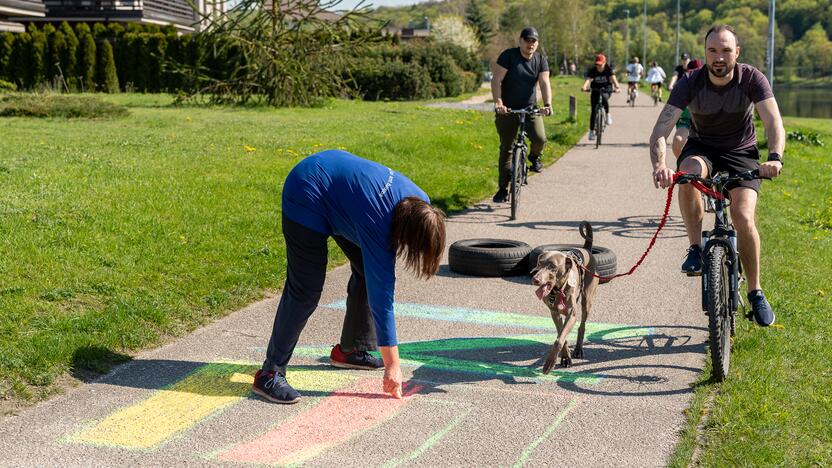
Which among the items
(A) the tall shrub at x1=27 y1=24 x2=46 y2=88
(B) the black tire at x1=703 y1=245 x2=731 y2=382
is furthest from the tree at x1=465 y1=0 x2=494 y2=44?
(B) the black tire at x1=703 y1=245 x2=731 y2=382

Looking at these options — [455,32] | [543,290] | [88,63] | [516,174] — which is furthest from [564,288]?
[455,32]

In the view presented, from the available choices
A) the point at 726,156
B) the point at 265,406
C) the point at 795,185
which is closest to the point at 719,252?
the point at 726,156

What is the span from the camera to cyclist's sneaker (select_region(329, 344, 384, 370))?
19.1ft

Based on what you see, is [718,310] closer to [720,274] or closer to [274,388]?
[720,274]

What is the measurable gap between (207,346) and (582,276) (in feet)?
7.76

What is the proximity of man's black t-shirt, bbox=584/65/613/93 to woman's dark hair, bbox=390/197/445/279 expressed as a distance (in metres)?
16.2

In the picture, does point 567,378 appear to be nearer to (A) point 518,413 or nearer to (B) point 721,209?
(A) point 518,413

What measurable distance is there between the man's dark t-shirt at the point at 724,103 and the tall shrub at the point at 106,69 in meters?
35.5

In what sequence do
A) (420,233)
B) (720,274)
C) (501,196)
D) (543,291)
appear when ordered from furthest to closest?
(501,196) < (720,274) < (543,291) < (420,233)

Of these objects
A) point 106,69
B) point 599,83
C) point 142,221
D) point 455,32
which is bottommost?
point 142,221

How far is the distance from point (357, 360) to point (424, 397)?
66cm

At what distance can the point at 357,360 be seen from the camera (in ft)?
19.1

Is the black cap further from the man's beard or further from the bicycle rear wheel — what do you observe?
the man's beard

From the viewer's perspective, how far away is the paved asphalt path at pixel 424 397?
4543 mm
